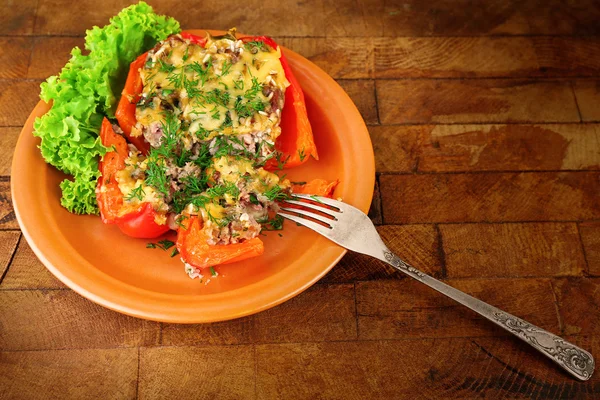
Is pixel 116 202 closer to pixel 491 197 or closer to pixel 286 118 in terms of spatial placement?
pixel 286 118


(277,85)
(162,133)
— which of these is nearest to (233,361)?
(162,133)

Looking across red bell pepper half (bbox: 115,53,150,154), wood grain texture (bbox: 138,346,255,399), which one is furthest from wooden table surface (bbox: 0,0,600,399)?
red bell pepper half (bbox: 115,53,150,154)

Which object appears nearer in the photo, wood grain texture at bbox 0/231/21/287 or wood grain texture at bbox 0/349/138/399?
wood grain texture at bbox 0/349/138/399

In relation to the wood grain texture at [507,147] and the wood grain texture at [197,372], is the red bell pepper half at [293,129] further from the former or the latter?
the wood grain texture at [197,372]

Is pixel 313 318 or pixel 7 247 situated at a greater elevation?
pixel 7 247

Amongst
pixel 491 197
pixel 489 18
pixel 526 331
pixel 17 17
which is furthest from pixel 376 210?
pixel 17 17

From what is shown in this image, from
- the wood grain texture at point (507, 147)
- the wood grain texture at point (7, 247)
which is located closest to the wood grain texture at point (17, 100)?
the wood grain texture at point (7, 247)

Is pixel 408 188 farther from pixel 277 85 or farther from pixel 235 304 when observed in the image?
pixel 235 304

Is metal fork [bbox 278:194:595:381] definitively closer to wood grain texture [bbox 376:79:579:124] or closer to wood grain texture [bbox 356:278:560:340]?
wood grain texture [bbox 356:278:560:340]
